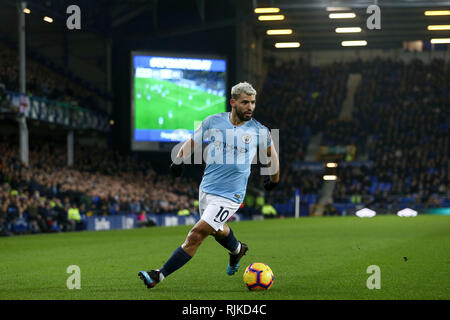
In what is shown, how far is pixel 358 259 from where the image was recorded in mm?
13141

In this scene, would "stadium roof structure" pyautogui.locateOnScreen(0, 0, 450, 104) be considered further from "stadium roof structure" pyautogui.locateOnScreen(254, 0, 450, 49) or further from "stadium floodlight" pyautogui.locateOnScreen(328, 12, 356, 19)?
"stadium floodlight" pyautogui.locateOnScreen(328, 12, 356, 19)

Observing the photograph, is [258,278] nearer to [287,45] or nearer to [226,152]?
[226,152]

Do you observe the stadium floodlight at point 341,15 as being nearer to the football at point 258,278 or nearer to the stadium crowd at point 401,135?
the stadium crowd at point 401,135

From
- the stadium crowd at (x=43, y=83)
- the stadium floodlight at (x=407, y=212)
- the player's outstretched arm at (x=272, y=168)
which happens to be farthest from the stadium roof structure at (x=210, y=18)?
the player's outstretched arm at (x=272, y=168)

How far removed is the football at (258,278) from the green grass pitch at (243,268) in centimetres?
11

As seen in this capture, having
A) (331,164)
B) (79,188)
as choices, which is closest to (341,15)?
(331,164)

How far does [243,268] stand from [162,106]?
3344 cm

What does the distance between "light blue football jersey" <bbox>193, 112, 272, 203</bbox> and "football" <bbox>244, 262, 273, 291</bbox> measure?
931mm

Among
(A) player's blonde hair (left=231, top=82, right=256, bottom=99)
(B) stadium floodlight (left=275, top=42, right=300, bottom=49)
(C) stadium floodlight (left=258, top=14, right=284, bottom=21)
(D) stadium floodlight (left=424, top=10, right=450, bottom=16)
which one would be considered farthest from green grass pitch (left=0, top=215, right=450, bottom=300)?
(B) stadium floodlight (left=275, top=42, right=300, bottom=49)

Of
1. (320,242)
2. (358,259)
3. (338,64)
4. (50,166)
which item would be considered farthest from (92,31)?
(358,259)

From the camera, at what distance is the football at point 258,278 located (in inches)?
343

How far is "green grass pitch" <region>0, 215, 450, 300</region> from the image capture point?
8.45 meters
